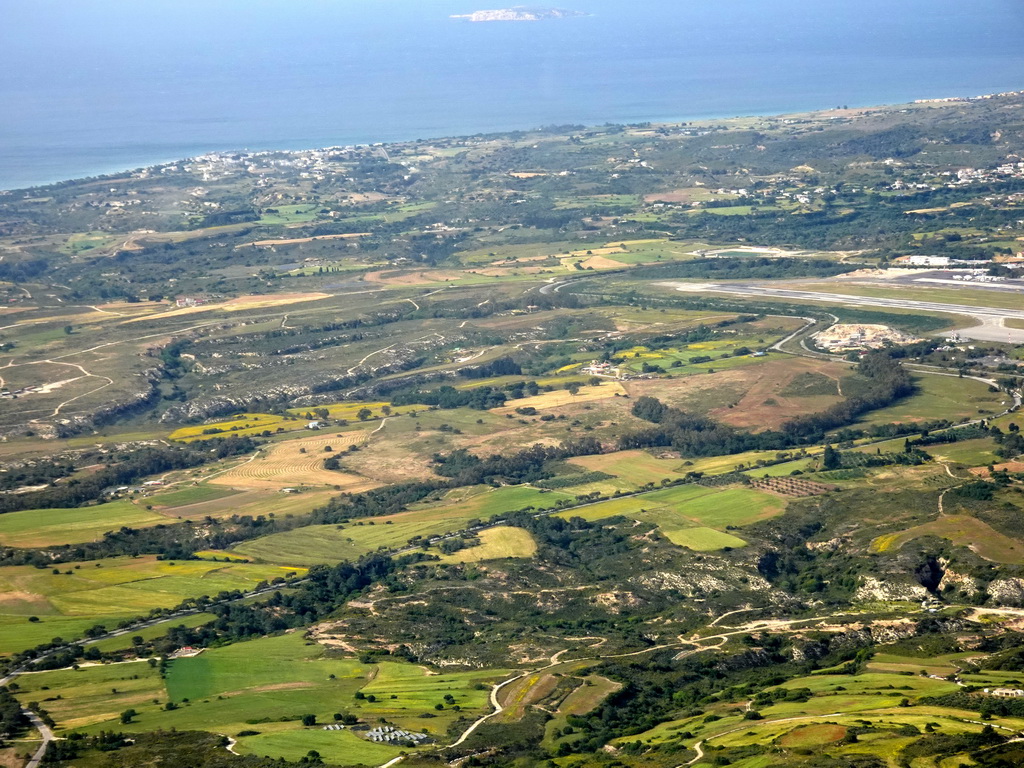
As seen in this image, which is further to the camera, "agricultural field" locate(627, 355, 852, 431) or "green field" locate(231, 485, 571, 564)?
"agricultural field" locate(627, 355, 852, 431)

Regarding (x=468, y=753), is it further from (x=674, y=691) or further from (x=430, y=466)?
(x=430, y=466)

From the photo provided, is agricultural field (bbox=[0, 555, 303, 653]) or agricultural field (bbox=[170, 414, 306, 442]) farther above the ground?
agricultural field (bbox=[170, 414, 306, 442])

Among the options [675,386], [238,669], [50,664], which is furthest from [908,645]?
[675,386]

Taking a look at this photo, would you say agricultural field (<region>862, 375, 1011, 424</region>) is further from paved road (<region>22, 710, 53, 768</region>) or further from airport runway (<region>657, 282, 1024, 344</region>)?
paved road (<region>22, 710, 53, 768</region>)

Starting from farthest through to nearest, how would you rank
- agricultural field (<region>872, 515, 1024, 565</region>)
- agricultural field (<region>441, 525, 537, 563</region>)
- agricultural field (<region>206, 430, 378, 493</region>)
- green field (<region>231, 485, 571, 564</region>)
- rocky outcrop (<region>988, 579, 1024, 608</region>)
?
agricultural field (<region>206, 430, 378, 493</region>) → green field (<region>231, 485, 571, 564</region>) → agricultural field (<region>441, 525, 537, 563</region>) → agricultural field (<region>872, 515, 1024, 565</region>) → rocky outcrop (<region>988, 579, 1024, 608</region>)

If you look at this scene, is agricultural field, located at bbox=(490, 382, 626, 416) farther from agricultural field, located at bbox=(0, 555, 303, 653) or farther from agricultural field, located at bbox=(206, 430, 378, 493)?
agricultural field, located at bbox=(0, 555, 303, 653)

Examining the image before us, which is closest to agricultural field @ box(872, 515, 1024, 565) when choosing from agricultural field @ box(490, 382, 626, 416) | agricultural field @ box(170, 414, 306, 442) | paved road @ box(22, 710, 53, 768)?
agricultural field @ box(490, 382, 626, 416)

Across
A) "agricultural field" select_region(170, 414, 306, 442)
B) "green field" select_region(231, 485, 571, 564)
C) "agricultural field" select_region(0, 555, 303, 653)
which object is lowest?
"green field" select_region(231, 485, 571, 564)

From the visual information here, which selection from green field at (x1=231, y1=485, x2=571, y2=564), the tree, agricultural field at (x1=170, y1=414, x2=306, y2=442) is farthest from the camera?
agricultural field at (x1=170, y1=414, x2=306, y2=442)
